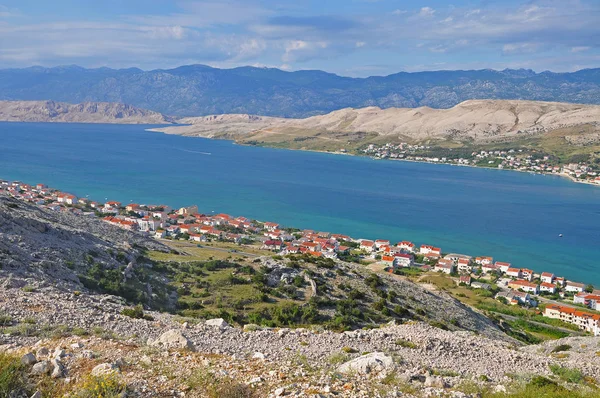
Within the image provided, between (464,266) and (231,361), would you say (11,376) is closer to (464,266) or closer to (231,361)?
(231,361)

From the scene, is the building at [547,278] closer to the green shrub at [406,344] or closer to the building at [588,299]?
the building at [588,299]

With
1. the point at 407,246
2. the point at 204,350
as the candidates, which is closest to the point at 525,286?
the point at 407,246

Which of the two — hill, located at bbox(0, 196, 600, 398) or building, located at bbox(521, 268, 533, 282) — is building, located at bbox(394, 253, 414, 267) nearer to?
building, located at bbox(521, 268, 533, 282)

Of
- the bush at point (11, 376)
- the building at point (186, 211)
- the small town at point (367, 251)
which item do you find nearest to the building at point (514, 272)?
the small town at point (367, 251)

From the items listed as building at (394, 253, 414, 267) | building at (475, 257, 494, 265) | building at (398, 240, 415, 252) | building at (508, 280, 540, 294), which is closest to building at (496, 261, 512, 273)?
building at (475, 257, 494, 265)

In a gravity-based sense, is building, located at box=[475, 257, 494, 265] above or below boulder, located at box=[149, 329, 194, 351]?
below

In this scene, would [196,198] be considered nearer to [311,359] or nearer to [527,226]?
[527,226]
